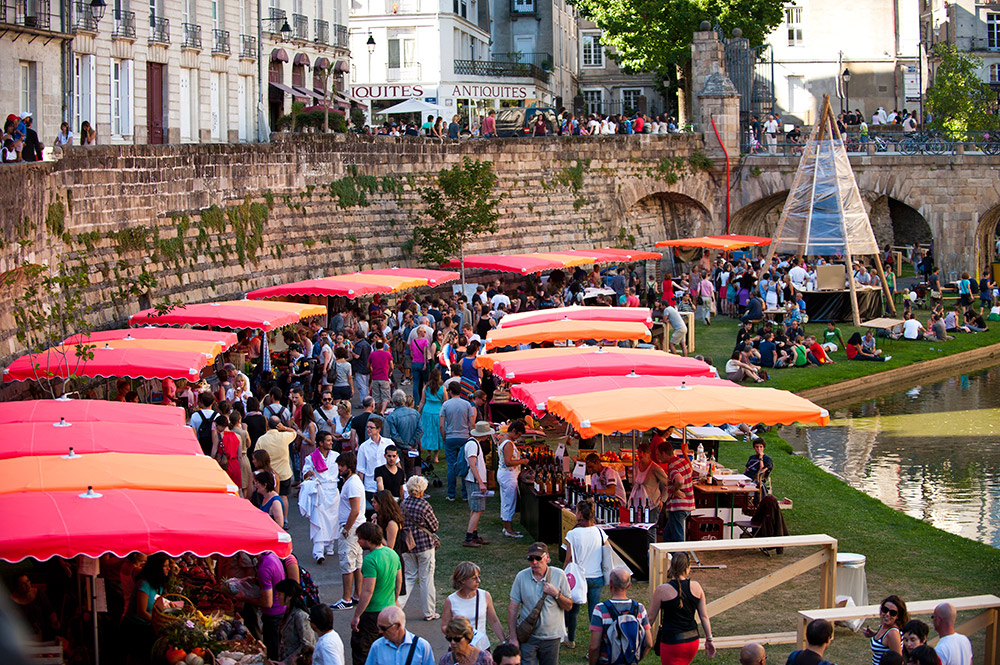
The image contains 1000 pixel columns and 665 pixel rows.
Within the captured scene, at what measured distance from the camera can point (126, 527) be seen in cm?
702

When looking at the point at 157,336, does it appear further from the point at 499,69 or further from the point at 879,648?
the point at 499,69

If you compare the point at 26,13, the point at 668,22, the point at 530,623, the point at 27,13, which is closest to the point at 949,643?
the point at 530,623

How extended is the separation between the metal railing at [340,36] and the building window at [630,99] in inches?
798

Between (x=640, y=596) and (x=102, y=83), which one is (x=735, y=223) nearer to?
(x=102, y=83)

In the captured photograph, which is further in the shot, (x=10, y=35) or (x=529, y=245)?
(x=529, y=245)

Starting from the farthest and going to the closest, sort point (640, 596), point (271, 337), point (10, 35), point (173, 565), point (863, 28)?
point (863, 28), point (10, 35), point (271, 337), point (640, 596), point (173, 565)

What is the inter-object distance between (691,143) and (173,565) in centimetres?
3285

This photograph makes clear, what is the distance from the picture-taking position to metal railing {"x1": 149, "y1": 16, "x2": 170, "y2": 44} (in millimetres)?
30688

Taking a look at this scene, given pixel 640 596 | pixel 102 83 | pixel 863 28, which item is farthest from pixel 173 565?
pixel 863 28

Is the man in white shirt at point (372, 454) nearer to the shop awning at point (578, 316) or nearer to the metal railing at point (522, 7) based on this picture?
the shop awning at point (578, 316)

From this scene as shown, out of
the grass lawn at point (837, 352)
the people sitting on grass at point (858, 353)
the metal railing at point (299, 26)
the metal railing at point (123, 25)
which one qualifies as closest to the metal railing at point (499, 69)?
the metal railing at point (299, 26)

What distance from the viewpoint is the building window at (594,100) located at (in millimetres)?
61281

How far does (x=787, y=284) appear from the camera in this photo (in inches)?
1158

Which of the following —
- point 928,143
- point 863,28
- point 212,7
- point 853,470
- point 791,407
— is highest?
point 863,28
